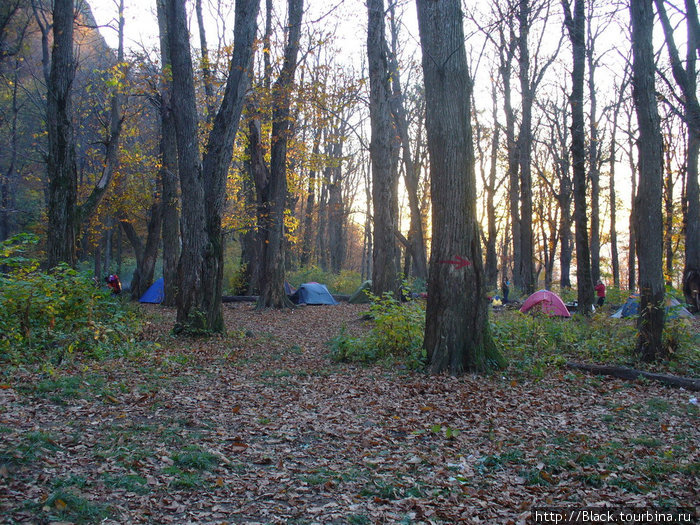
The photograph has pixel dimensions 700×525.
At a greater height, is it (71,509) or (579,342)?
(579,342)

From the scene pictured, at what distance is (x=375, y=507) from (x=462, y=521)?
628 millimetres

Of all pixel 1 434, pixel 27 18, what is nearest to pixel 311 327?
pixel 1 434

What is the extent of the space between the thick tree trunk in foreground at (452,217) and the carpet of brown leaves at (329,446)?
21.9 inches

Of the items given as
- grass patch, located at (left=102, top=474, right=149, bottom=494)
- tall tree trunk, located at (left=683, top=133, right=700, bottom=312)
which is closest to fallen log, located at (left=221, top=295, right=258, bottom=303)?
tall tree trunk, located at (left=683, top=133, right=700, bottom=312)

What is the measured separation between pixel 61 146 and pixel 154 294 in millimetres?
8893

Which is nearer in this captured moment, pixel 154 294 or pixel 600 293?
pixel 154 294

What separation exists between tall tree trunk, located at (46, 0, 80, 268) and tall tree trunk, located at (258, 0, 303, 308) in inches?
210

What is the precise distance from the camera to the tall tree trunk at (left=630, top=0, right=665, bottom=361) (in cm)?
784

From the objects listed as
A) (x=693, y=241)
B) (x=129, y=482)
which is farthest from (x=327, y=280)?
(x=129, y=482)

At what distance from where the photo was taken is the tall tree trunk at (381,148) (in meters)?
13.6

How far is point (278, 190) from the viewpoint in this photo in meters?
17.2

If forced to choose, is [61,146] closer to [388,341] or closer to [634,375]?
[388,341]

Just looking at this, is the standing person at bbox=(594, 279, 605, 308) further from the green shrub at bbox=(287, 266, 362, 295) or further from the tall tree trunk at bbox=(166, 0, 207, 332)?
the tall tree trunk at bbox=(166, 0, 207, 332)

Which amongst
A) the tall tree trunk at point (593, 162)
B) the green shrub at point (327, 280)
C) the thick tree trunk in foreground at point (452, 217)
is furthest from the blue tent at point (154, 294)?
the tall tree trunk at point (593, 162)
